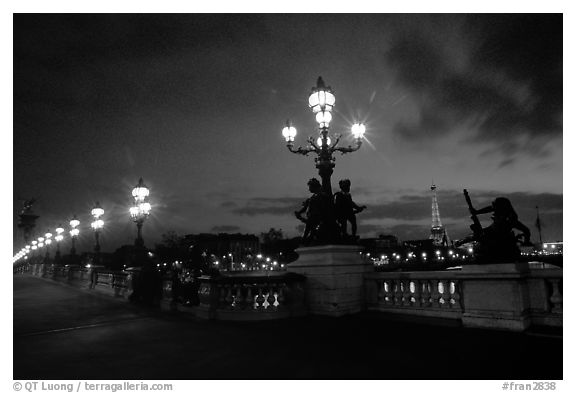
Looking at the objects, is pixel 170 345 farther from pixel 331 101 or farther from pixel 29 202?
pixel 29 202

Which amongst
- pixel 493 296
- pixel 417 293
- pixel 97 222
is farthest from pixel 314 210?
pixel 97 222

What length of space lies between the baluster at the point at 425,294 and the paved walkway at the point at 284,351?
0.86 meters

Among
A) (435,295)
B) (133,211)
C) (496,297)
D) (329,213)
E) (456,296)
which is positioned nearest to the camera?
(496,297)

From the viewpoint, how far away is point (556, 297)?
6.19 meters

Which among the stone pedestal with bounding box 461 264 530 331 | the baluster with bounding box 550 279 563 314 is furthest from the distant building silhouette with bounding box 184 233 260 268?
the baluster with bounding box 550 279 563 314

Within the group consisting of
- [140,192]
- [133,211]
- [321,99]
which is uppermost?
[321,99]

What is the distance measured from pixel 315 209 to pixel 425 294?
11.3 feet

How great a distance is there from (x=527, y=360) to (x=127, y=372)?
→ 518 cm

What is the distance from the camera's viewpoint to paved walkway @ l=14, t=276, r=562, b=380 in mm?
4418

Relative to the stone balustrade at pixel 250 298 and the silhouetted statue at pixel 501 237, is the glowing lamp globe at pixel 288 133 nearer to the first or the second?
the stone balustrade at pixel 250 298

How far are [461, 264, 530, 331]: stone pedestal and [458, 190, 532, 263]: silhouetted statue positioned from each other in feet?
0.77

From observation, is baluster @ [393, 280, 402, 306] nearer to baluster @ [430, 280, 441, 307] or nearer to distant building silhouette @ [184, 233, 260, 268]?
baluster @ [430, 280, 441, 307]

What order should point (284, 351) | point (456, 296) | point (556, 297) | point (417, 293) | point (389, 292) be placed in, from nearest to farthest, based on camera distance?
point (284, 351)
point (556, 297)
point (456, 296)
point (417, 293)
point (389, 292)

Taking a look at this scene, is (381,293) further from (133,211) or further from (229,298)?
(133,211)
